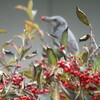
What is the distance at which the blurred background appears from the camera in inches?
182

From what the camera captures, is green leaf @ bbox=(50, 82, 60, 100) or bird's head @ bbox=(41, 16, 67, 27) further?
bird's head @ bbox=(41, 16, 67, 27)

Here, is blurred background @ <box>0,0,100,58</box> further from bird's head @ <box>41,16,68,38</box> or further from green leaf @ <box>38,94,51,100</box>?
green leaf @ <box>38,94,51,100</box>

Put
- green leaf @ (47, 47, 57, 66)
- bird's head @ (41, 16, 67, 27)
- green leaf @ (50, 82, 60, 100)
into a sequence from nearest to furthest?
green leaf @ (50, 82, 60, 100), green leaf @ (47, 47, 57, 66), bird's head @ (41, 16, 67, 27)

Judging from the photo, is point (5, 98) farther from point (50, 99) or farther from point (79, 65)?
point (79, 65)

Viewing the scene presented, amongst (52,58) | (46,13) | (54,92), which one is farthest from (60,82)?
(46,13)

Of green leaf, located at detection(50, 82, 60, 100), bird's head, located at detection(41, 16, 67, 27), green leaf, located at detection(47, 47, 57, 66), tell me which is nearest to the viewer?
green leaf, located at detection(50, 82, 60, 100)

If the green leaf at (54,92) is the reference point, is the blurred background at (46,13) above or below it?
above

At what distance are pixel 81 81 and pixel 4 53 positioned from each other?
13.0 inches

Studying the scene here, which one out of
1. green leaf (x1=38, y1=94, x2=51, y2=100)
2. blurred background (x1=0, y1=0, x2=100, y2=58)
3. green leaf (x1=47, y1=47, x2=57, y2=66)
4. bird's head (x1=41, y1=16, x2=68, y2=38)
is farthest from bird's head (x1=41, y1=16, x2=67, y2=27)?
green leaf (x1=38, y1=94, x2=51, y2=100)

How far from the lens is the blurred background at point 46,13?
4.62 metres

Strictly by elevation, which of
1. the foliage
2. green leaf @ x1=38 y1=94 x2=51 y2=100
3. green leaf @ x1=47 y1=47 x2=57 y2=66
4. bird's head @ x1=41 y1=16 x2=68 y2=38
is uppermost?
bird's head @ x1=41 y1=16 x2=68 y2=38

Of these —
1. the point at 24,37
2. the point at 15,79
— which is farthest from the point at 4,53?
the point at 15,79

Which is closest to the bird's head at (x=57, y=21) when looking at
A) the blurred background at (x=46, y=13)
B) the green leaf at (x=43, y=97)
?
the blurred background at (x=46, y=13)

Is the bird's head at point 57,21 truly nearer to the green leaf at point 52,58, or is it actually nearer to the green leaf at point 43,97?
the green leaf at point 52,58
